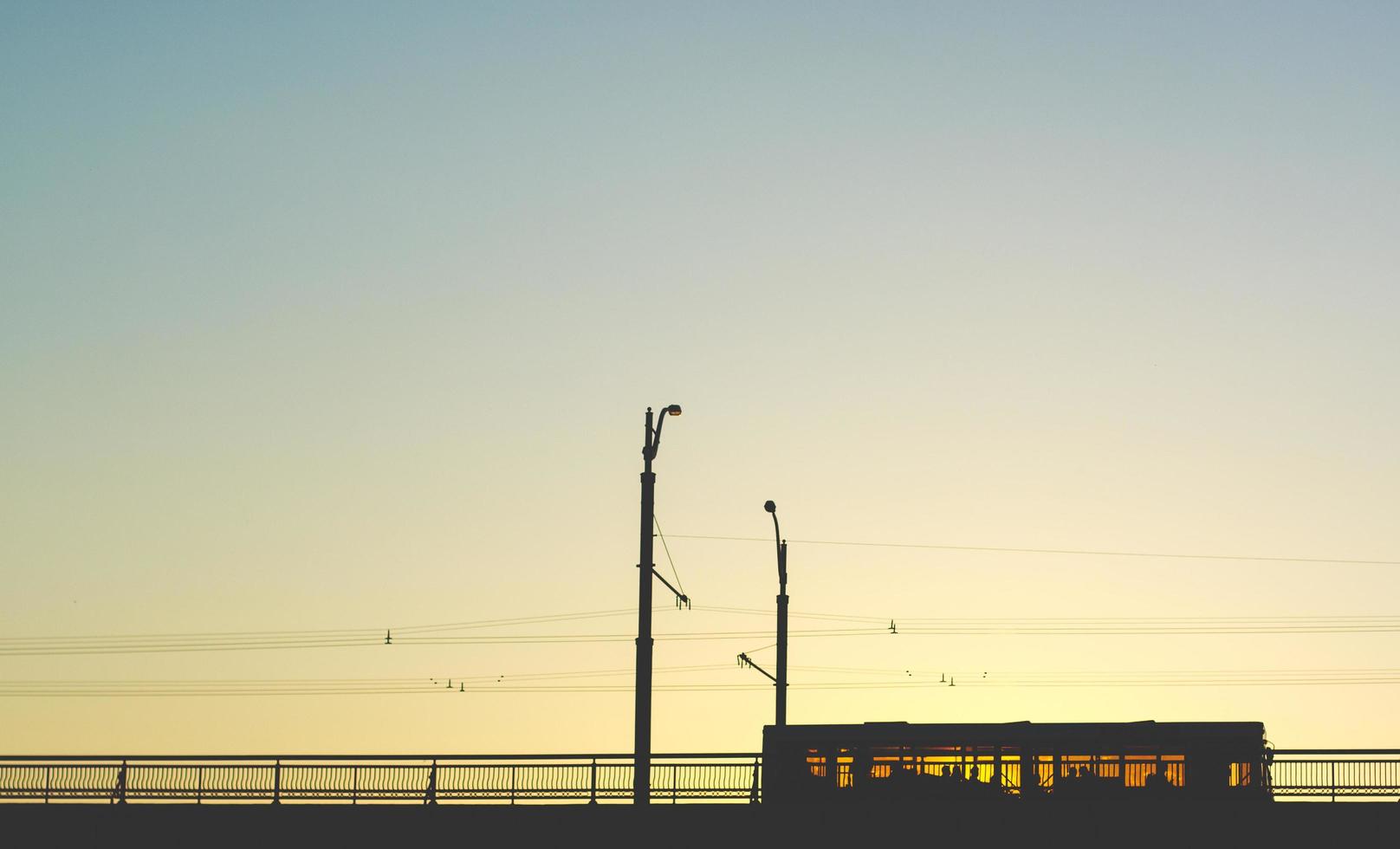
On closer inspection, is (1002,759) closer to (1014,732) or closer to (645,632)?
(1014,732)

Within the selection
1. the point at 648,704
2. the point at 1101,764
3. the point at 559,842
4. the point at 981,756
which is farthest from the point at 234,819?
the point at 1101,764

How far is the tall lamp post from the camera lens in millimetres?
28703

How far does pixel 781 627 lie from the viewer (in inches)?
1566

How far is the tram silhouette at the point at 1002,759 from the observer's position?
33125 mm

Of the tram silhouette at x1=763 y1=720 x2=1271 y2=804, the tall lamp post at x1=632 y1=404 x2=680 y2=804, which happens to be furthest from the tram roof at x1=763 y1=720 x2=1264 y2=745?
the tall lamp post at x1=632 y1=404 x2=680 y2=804

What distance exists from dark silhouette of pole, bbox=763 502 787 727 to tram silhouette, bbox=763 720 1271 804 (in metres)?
2.16

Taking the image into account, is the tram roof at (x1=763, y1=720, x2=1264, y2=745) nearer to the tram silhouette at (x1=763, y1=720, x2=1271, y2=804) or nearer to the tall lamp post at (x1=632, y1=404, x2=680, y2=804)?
the tram silhouette at (x1=763, y1=720, x2=1271, y2=804)

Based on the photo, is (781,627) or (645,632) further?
(781,627)

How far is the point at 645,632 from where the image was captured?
29.8 m

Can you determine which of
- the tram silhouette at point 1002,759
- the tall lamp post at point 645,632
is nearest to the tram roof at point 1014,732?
the tram silhouette at point 1002,759

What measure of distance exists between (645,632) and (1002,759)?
29.4ft

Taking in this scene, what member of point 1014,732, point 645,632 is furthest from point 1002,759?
point 645,632

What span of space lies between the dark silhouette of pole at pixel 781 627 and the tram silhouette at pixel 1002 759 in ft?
7.09

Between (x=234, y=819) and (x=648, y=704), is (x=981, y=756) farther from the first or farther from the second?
(x=234, y=819)
